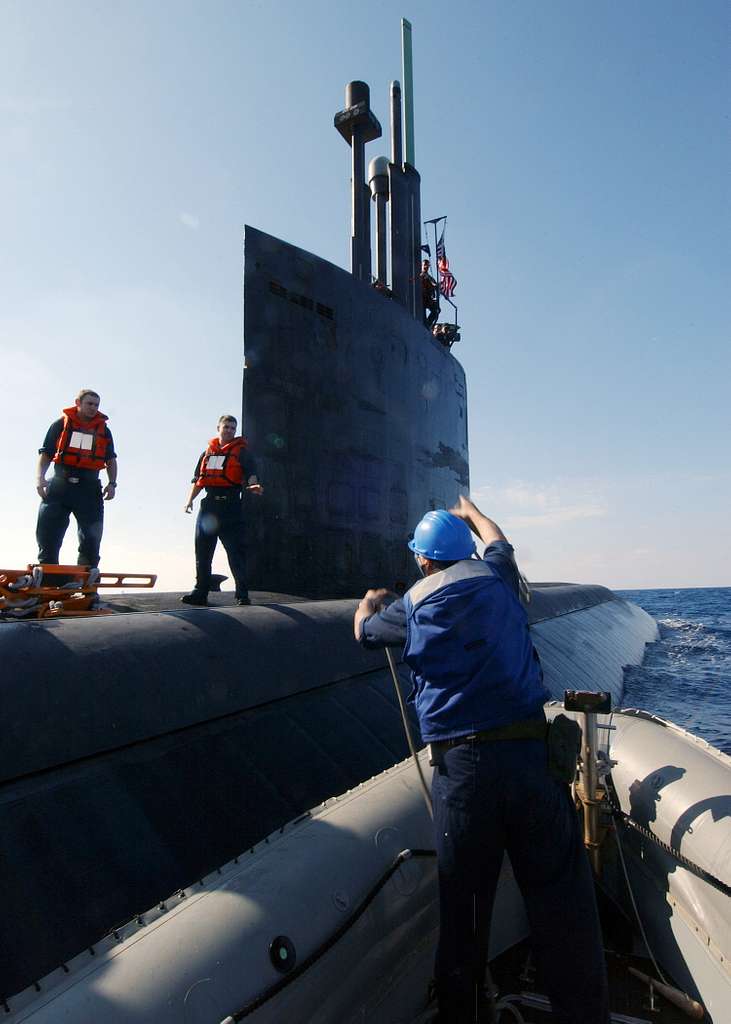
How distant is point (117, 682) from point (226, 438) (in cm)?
279

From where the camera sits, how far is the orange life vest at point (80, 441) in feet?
19.5

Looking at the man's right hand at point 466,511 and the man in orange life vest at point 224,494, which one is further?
the man in orange life vest at point 224,494

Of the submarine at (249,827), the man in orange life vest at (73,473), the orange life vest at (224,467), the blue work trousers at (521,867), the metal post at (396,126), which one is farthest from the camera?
the metal post at (396,126)

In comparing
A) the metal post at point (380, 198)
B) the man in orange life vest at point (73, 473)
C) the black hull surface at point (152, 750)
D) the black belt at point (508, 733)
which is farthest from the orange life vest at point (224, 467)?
the metal post at point (380, 198)

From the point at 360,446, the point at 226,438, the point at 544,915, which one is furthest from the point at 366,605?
the point at 360,446

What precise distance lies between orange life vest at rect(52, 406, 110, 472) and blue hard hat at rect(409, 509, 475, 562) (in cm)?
404

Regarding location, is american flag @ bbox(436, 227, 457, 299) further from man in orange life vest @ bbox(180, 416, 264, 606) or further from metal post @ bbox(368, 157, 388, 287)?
man in orange life vest @ bbox(180, 416, 264, 606)

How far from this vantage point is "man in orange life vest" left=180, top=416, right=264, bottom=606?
6.18 meters

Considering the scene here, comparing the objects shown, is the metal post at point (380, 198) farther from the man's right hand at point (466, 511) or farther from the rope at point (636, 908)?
the rope at point (636, 908)

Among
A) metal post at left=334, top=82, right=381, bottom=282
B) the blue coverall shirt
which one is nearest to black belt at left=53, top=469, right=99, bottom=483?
the blue coverall shirt

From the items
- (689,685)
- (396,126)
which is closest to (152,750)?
(396,126)

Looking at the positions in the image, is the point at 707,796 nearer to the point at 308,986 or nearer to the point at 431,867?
the point at 431,867

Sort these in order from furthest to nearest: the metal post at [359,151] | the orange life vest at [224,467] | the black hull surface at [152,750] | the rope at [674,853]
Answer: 1. the metal post at [359,151]
2. the orange life vest at [224,467]
3. the black hull surface at [152,750]
4. the rope at [674,853]

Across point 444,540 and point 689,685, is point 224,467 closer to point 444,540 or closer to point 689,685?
point 444,540
